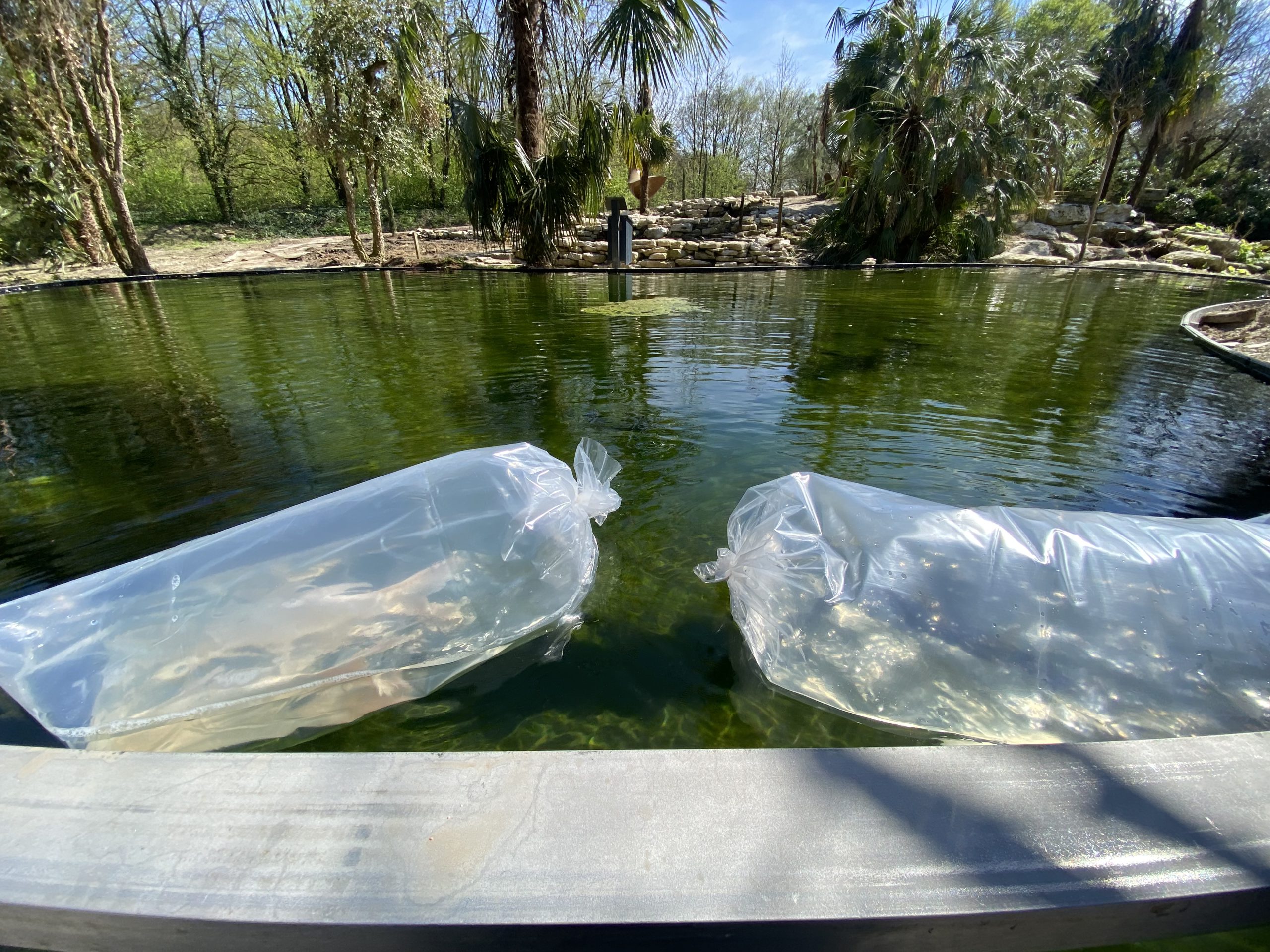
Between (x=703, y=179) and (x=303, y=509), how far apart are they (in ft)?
114

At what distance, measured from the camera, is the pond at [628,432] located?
1891 mm

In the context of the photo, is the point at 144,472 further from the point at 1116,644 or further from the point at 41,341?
the point at 41,341

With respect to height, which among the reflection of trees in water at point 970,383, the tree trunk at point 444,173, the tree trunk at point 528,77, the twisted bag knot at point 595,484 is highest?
the tree trunk at point 528,77

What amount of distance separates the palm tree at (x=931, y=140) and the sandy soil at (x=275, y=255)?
33.9 ft

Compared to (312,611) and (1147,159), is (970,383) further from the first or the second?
(1147,159)

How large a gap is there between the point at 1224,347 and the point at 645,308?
6.99m

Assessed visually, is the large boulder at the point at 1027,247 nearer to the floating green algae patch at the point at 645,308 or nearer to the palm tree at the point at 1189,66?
the palm tree at the point at 1189,66

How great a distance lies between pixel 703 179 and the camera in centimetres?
3244

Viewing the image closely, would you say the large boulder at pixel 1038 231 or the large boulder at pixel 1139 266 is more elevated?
the large boulder at pixel 1038 231

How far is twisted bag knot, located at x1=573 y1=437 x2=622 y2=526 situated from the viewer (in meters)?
2.29

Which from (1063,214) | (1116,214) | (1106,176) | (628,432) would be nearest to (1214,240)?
(1106,176)

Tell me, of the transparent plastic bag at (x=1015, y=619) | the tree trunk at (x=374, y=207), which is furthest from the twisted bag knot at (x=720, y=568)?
the tree trunk at (x=374, y=207)

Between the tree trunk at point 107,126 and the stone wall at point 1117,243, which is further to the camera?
the stone wall at point 1117,243

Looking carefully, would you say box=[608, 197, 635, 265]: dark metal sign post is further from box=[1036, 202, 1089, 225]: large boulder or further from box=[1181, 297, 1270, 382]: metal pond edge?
box=[1036, 202, 1089, 225]: large boulder
